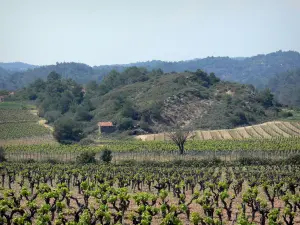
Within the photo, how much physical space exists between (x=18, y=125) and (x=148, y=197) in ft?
247

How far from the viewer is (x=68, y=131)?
8388 centimetres

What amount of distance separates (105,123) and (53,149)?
3049 centimetres

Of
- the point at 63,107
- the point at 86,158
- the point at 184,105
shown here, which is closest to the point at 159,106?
the point at 184,105

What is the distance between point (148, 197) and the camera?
26.7m

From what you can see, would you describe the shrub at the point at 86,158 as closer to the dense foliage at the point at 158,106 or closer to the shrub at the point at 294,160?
the shrub at the point at 294,160

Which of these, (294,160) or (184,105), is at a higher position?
(184,105)

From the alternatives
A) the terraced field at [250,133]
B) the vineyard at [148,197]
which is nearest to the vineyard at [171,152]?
the vineyard at [148,197]

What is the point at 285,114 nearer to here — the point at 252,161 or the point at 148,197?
the point at 252,161

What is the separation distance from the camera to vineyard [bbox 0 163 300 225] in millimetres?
23844

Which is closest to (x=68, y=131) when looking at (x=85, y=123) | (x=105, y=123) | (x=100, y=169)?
(x=105, y=123)

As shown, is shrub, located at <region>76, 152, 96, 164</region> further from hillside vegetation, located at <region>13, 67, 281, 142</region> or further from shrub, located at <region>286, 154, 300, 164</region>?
hillside vegetation, located at <region>13, 67, 281, 142</region>

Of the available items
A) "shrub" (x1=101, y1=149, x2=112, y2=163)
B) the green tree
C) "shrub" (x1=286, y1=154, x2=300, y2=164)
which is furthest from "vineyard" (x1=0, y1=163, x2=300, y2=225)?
the green tree

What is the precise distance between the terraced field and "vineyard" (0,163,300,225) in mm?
31466

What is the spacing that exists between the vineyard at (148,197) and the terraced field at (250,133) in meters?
31.5
